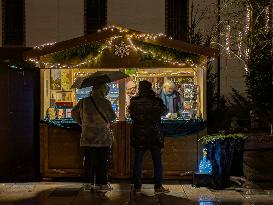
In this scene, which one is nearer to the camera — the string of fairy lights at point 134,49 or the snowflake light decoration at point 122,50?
the string of fairy lights at point 134,49

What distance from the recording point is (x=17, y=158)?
11.2 meters

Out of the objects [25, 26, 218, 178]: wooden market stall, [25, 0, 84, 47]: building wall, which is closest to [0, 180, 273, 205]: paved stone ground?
[25, 26, 218, 178]: wooden market stall

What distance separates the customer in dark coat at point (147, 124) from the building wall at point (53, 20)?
1182 cm

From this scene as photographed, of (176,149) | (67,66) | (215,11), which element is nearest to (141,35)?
(67,66)

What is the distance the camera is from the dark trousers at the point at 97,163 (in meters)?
8.88

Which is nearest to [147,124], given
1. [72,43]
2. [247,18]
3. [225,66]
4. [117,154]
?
[117,154]

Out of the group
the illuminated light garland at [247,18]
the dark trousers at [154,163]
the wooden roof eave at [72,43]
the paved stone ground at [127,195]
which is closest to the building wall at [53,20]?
the illuminated light garland at [247,18]

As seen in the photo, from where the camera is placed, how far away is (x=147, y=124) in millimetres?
8812

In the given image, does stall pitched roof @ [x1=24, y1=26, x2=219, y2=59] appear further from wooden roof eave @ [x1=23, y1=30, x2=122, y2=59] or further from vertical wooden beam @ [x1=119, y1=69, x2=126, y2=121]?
vertical wooden beam @ [x1=119, y1=69, x2=126, y2=121]

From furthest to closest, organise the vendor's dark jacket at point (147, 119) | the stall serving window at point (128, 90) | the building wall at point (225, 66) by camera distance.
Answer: the building wall at point (225, 66) < the stall serving window at point (128, 90) < the vendor's dark jacket at point (147, 119)

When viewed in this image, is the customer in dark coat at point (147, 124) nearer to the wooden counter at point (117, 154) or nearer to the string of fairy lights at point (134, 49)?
the wooden counter at point (117, 154)

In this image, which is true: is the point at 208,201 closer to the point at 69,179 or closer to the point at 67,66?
the point at 69,179

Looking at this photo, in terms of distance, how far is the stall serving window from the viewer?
10414mm

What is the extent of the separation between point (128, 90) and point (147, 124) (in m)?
1.80
